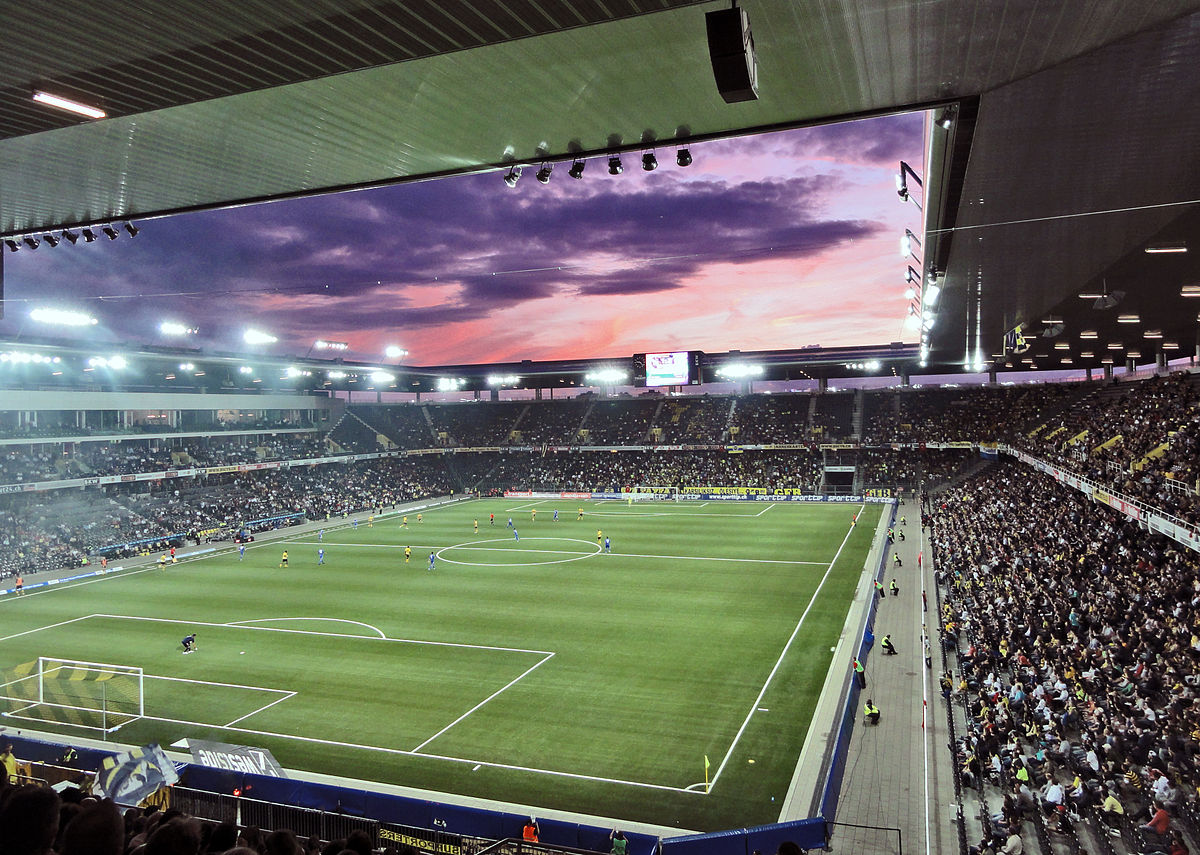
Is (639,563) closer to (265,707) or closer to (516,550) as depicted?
(516,550)

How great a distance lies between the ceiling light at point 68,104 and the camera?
6556 millimetres

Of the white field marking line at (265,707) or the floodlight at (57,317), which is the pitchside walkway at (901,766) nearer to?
the white field marking line at (265,707)

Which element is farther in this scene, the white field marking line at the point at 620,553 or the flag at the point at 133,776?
the white field marking line at the point at 620,553

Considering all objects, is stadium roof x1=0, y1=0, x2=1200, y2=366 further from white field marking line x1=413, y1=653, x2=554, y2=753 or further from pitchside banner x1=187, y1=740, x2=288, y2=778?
white field marking line x1=413, y1=653, x2=554, y2=753

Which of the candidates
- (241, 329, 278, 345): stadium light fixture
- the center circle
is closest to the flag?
the center circle

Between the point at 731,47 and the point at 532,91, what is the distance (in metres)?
3.47

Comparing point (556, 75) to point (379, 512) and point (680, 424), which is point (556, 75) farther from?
point (680, 424)

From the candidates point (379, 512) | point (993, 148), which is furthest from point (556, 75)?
point (379, 512)

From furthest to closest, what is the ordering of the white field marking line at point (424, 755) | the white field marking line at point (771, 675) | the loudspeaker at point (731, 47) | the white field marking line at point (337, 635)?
the white field marking line at point (337, 635)
the white field marking line at point (771, 675)
the white field marking line at point (424, 755)
the loudspeaker at point (731, 47)

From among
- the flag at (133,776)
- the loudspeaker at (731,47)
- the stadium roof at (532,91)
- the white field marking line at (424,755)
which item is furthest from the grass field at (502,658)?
the loudspeaker at (731,47)

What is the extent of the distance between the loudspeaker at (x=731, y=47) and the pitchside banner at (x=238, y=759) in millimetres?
15552

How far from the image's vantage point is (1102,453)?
3228 cm

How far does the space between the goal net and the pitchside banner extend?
5.68m

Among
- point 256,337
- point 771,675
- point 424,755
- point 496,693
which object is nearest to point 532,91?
point 424,755
